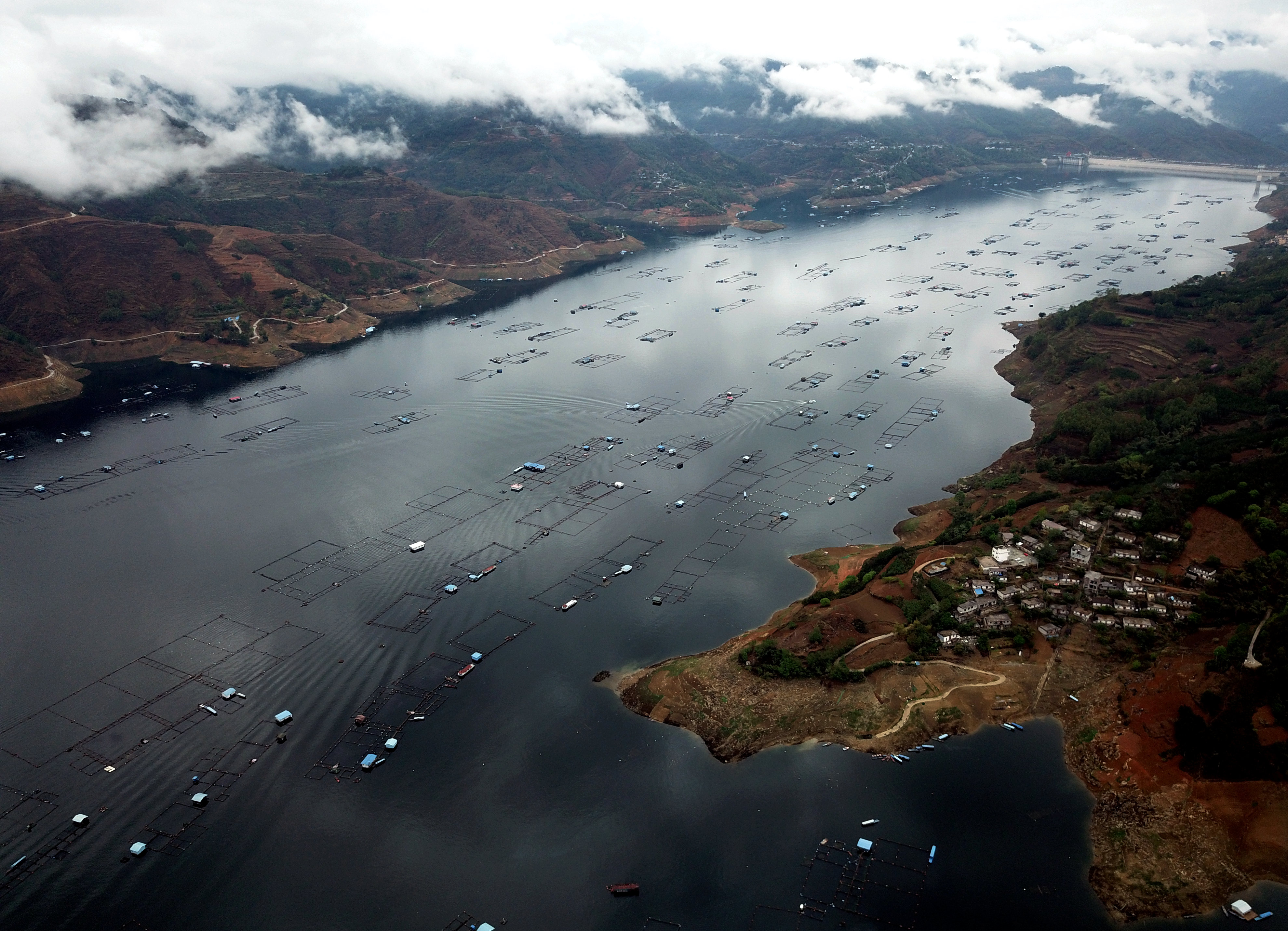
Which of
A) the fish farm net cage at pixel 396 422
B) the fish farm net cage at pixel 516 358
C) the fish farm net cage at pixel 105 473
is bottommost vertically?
the fish farm net cage at pixel 105 473

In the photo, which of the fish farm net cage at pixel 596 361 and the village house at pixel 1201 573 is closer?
the village house at pixel 1201 573

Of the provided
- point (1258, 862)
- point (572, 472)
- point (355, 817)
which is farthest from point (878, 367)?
point (355, 817)

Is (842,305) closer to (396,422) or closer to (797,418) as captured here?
(797,418)

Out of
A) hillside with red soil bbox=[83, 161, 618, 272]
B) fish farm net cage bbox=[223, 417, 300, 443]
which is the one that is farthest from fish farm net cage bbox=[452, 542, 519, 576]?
hillside with red soil bbox=[83, 161, 618, 272]

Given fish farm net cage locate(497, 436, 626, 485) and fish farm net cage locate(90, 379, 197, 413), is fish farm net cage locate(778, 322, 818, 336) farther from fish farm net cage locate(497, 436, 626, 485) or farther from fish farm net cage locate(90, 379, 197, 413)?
fish farm net cage locate(90, 379, 197, 413)

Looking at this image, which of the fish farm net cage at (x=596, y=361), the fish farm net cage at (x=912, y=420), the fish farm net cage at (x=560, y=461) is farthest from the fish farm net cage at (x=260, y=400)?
the fish farm net cage at (x=912, y=420)

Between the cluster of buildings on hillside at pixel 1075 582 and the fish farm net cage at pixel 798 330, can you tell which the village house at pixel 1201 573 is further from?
the fish farm net cage at pixel 798 330

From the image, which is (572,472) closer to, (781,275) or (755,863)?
(755,863)

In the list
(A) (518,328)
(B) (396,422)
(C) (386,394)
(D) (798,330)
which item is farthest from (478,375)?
(D) (798,330)
